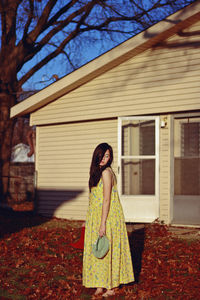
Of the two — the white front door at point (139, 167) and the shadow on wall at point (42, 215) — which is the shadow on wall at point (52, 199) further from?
the white front door at point (139, 167)

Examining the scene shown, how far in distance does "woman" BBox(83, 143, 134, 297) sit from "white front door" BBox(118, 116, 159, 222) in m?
4.97

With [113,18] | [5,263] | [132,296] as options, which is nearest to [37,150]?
[5,263]

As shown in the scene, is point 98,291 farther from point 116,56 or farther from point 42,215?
point 42,215

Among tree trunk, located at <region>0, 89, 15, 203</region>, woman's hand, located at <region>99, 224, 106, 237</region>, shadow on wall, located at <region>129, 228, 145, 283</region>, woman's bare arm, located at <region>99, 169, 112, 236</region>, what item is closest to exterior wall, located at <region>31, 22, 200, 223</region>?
shadow on wall, located at <region>129, 228, 145, 283</region>

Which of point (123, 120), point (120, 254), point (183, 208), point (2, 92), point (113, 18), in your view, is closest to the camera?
point (120, 254)

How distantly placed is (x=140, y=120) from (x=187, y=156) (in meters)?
1.47

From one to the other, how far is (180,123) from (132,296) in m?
5.48

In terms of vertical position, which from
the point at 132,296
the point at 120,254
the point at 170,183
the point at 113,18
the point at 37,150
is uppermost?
the point at 113,18

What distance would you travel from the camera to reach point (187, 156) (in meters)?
9.48

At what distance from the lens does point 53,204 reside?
1171 centimetres

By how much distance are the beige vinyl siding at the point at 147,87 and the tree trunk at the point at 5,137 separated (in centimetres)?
485

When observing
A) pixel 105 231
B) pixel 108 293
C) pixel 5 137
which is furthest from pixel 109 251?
pixel 5 137

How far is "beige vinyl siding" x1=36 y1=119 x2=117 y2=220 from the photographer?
11008 mm

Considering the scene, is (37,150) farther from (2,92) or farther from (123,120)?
(2,92)
